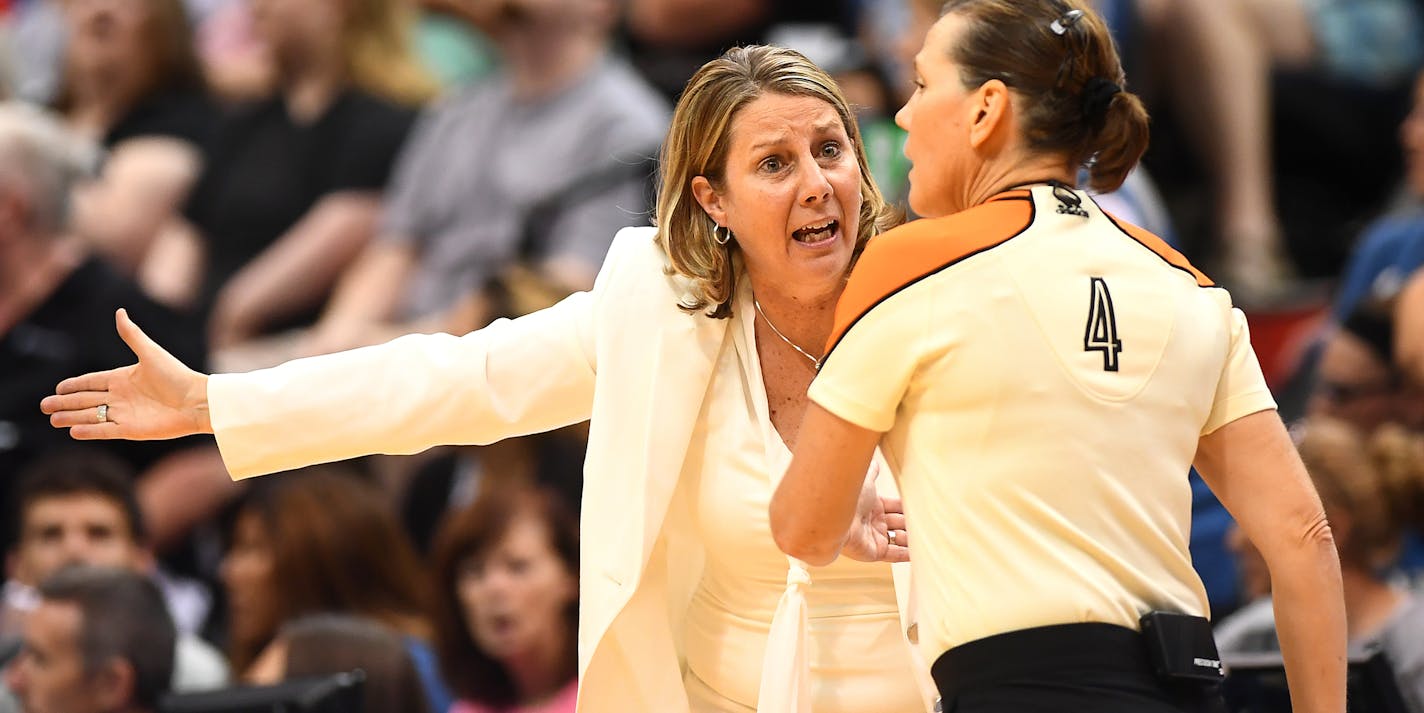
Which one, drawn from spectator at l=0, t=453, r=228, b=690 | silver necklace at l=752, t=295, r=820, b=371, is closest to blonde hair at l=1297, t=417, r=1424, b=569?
silver necklace at l=752, t=295, r=820, b=371

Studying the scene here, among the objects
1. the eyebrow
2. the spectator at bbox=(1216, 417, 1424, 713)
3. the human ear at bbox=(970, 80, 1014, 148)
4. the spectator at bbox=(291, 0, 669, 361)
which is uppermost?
the spectator at bbox=(291, 0, 669, 361)

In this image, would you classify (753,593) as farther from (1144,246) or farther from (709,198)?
(1144,246)

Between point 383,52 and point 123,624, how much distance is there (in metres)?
2.90

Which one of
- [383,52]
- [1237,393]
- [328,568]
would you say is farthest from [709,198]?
[383,52]

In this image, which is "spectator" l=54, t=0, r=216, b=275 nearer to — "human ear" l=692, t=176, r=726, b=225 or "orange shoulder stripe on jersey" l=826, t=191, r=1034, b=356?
"human ear" l=692, t=176, r=726, b=225

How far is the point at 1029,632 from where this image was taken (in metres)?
2.11

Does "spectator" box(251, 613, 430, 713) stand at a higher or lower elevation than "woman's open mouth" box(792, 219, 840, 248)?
lower

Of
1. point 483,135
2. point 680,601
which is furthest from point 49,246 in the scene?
point 680,601

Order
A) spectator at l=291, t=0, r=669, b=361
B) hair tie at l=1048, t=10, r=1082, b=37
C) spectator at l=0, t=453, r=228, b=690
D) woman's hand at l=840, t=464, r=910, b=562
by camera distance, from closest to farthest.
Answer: hair tie at l=1048, t=10, r=1082, b=37 < woman's hand at l=840, t=464, r=910, b=562 < spectator at l=0, t=453, r=228, b=690 < spectator at l=291, t=0, r=669, b=361

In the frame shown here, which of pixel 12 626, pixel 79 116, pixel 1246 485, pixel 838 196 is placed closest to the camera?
pixel 1246 485

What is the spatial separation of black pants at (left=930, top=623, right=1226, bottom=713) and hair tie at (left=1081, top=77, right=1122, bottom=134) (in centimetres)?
64

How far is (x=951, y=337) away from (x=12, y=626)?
11.2 feet

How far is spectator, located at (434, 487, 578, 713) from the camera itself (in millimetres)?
4805

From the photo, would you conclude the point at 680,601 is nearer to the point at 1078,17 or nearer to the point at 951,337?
the point at 951,337
